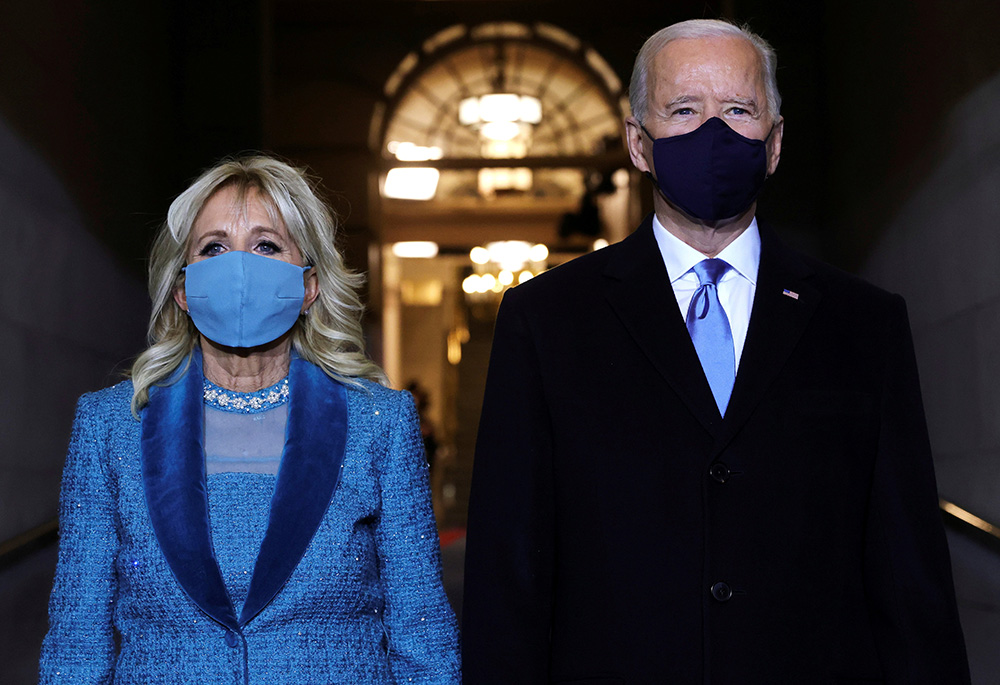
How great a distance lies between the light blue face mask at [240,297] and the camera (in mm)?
1889

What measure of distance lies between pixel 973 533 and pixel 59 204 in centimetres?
394

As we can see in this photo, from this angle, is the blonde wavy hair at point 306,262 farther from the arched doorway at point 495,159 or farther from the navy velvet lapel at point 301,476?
the arched doorway at point 495,159

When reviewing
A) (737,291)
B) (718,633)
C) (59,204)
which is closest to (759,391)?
(737,291)

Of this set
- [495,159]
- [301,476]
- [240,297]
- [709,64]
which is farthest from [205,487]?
[495,159]

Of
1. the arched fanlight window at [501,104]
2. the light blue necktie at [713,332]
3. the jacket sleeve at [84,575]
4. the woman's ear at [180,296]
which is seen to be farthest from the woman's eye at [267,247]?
the arched fanlight window at [501,104]

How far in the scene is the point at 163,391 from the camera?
194 cm

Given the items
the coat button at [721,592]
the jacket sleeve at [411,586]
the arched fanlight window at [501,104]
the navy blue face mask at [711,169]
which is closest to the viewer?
the coat button at [721,592]

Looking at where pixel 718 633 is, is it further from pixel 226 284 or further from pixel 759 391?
pixel 226 284

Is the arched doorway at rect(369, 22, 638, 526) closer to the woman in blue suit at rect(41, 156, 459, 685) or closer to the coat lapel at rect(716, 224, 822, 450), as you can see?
the woman in blue suit at rect(41, 156, 459, 685)

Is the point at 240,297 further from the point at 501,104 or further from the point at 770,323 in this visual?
the point at 501,104

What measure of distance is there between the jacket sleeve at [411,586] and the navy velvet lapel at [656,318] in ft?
1.74

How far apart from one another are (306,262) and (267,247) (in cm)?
9

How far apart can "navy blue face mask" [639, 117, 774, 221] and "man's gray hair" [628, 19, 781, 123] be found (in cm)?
11

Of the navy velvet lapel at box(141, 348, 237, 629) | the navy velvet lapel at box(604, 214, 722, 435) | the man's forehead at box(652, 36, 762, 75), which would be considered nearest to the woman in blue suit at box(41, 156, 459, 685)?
the navy velvet lapel at box(141, 348, 237, 629)
